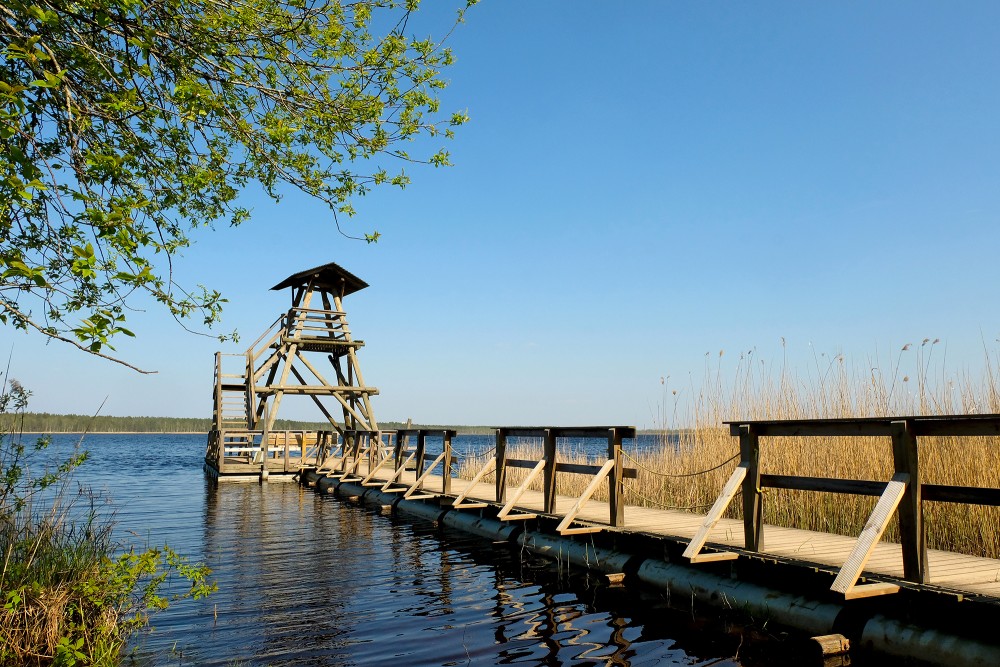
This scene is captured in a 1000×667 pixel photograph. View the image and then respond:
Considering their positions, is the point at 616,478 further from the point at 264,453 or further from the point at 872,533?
the point at 264,453

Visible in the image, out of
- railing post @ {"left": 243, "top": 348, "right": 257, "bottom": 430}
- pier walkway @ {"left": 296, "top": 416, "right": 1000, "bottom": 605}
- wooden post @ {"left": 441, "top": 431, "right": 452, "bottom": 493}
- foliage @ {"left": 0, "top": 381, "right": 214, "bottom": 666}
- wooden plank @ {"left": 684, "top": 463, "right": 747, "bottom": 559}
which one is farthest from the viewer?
railing post @ {"left": 243, "top": 348, "right": 257, "bottom": 430}

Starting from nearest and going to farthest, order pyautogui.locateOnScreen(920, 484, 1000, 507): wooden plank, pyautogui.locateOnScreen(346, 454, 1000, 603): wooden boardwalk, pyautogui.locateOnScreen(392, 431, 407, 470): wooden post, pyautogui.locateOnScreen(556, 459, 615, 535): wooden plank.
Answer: pyautogui.locateOnScreen(920, 484, 1000, 507): wooden plank
pyautogui.locateOnScreen(346, 454, 1000, 603): wooden boardwalk
pyautogui.locateOnScreen(556, 459, 615, 535): wooden plank
pyautogui.locateOnScreen(392, 431, 407, 470): wooden post

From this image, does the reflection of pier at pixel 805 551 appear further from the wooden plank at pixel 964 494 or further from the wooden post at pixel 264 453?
the wooden post at pixel 264 453

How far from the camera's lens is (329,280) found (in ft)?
89.2

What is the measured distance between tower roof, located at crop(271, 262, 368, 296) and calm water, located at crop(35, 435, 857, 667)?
13511 mm

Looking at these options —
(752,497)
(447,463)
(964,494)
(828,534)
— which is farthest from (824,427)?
(447,463)

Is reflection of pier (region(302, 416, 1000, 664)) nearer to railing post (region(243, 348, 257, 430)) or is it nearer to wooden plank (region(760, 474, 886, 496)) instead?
wooden plank (region(760, 474, 886, 496))

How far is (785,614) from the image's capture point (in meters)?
6.74

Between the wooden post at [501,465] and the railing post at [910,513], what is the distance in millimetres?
7650

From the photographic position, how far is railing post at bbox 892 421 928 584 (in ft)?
19.4

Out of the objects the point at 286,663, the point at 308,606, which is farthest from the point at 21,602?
the point at 308,606

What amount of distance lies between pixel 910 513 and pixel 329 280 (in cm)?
2380

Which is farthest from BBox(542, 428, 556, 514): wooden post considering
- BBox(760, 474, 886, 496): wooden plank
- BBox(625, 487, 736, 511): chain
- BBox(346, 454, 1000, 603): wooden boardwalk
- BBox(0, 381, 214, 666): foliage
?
BBox(0, 381, 214, 666): foliage

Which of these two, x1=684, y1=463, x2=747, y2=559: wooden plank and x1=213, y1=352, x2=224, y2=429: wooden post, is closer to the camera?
x1=684, y1=463, x2=747, y2=559: wooden plank
